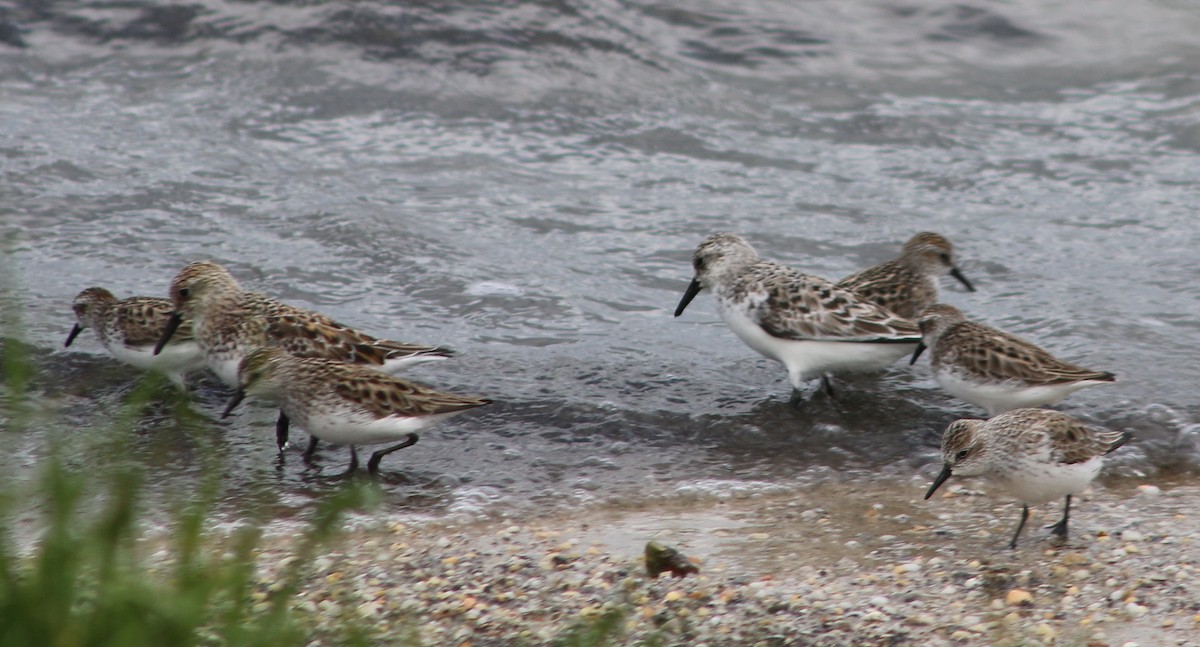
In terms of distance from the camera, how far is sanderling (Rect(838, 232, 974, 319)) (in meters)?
8.89

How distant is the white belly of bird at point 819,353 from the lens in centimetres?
812

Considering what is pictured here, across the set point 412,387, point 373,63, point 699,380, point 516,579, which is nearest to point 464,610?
point 516,579

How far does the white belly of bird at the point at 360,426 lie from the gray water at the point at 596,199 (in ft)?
0.95

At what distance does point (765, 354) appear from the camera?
8445mm

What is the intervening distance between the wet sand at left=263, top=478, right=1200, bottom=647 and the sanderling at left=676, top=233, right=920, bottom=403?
1.32 meters

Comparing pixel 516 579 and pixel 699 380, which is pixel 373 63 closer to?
pixel 699 380

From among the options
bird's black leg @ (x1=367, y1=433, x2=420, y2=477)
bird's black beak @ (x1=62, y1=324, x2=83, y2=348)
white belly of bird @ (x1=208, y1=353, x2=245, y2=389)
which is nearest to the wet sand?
bird's black leg @ (x1=367, y1=433, x2=420, y2=477)

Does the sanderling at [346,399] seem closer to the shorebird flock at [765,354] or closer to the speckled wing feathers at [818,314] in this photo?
the shorebird flock at [765,354]

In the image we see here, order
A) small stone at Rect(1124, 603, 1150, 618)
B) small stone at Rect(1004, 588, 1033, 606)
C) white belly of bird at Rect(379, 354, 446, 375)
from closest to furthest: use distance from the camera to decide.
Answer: small stone at Rect(1124, 603, 1150, 618) < small stone at Rect(1004, 588, 1033, 606) < white belly of bird at Rect(379, 354, 446, 375)

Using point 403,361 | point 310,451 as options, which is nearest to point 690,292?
point 403,361

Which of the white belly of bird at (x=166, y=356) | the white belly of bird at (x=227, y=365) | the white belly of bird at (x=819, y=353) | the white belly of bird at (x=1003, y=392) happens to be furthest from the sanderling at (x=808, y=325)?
the white belly of bird at (x=166, y=356)

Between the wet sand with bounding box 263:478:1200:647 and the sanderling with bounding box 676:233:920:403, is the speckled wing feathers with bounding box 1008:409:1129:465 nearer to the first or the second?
the wet sand with bounding box 263:478:1200:647

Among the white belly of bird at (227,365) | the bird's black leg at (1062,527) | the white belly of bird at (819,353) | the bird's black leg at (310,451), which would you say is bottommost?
the bird's black leg at (310,451)

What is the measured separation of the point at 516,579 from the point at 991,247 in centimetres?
642
